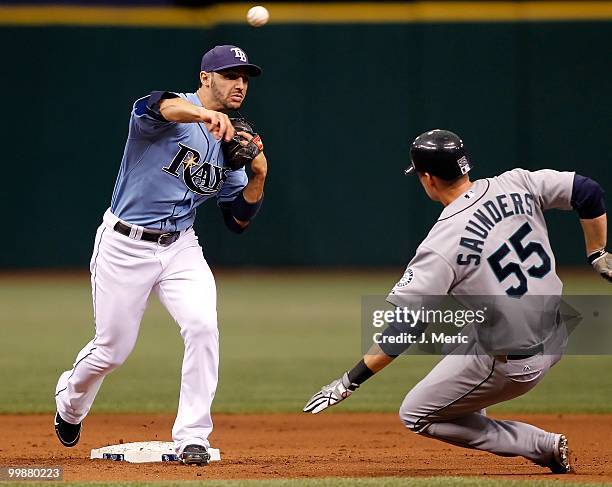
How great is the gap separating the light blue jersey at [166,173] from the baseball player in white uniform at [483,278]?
102cm

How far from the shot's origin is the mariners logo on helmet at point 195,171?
4.90 metres

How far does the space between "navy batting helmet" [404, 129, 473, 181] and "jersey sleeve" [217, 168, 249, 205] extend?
1.27 m

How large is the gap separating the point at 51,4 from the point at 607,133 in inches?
320

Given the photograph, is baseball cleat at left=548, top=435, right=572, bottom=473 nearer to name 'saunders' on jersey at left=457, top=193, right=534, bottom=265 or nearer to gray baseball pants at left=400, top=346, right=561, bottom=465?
gray baseball pants at left=400, top=346, right=561, bottom=465

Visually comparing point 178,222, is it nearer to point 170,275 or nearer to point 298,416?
point 170,275

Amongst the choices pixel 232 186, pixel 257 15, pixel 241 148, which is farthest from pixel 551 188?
pixel 257 15

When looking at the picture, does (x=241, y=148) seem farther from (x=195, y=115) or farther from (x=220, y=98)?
(x=195, y=115)

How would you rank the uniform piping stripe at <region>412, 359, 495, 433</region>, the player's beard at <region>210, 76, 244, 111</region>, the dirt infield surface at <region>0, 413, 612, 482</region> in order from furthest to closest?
1. the player's beard at <region>210, 76, 244, 111</region>
2. the dirt infield surface at <region>0, 413, 612, 482</region>
3. the uniform piping stripe at <region>412, 359, 495, 433</region>

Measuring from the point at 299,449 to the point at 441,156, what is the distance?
208 cm

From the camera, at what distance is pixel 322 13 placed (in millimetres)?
15641

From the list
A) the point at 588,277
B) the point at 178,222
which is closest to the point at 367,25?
the point at 588,277

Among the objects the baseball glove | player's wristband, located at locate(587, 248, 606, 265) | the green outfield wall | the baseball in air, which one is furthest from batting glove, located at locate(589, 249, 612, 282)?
the green outfield wall

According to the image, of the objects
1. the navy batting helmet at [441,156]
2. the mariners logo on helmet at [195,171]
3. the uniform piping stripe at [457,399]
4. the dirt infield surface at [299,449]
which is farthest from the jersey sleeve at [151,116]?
the uniform piping stripe at [457,399]

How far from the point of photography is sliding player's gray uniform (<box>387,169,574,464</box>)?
4172 millimetres
